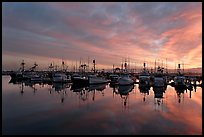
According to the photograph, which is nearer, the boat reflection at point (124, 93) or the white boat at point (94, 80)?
the boat reflection at point (124, 93)

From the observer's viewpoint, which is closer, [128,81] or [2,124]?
[2,124]

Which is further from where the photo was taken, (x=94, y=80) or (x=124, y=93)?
(x=94, y=80)

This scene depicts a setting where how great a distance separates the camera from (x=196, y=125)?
20.1m

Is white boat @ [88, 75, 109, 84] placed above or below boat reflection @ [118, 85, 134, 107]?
above

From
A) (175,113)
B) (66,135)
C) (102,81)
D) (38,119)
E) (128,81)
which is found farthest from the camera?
(102,81)

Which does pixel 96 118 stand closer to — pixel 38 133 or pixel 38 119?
pixel 38 119

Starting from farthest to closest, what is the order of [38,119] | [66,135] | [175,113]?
1. [175,113]
2. [38,119]
3. [66,135]

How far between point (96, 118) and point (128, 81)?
1586 inches

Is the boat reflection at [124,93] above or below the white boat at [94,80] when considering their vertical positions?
below

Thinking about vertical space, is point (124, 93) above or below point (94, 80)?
below

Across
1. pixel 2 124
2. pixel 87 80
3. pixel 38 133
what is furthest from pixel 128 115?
pixel 87 80

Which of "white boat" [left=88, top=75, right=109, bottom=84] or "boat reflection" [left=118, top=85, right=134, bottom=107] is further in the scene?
"white boat" [left=88, top=75, right=109, bottom=84]

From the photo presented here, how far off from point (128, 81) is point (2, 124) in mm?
44975

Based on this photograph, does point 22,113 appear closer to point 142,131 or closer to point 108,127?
point 108,127
